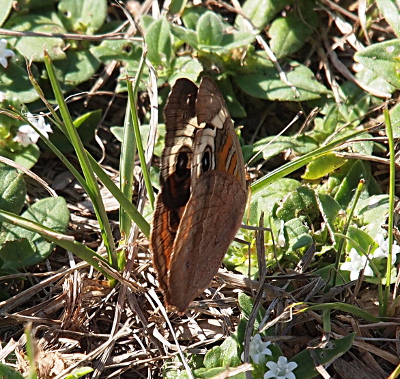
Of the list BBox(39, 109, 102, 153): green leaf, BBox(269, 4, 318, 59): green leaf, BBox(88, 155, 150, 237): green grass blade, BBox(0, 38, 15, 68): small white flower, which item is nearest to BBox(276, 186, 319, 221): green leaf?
BBox(88, 155, 150, 237): green grass blade

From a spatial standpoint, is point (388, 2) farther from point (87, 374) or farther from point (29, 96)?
point (87, 374)

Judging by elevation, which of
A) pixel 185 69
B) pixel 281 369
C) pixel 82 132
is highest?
pixel 185 69

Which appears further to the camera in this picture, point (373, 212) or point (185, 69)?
point (185, 69)

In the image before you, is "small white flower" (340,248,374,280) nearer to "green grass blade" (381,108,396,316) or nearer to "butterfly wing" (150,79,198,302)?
"green grass blade" (381,108,396,316)

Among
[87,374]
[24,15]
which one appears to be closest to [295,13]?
[24,15]

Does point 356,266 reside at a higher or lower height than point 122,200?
lower

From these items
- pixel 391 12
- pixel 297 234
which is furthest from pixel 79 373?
pixel 391 12

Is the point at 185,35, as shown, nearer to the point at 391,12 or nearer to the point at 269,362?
the point at 391,12
